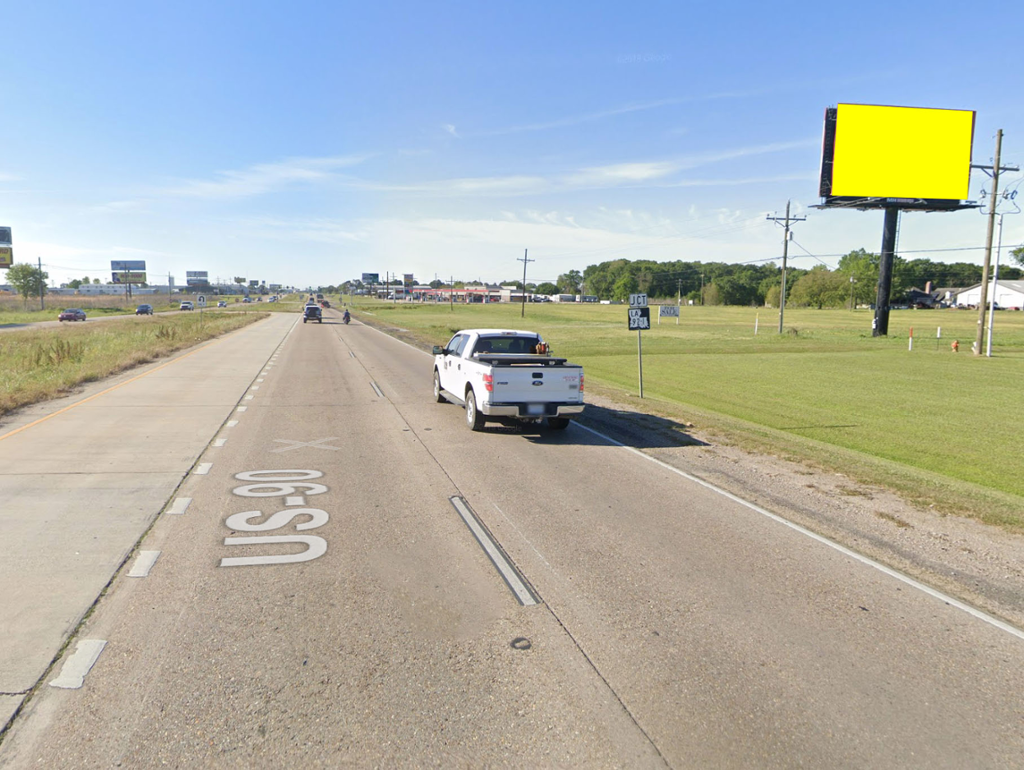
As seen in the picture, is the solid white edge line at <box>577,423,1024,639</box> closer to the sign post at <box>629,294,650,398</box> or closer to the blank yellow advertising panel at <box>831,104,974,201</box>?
the sign post at <box>629,294,650,398</box>

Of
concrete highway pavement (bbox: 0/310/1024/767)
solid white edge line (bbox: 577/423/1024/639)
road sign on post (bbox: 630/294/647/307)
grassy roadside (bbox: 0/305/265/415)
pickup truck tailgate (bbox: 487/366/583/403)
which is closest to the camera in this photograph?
concrete highway pavement (bbox: 0/310/1024/767)

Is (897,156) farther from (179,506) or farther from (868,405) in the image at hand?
(179,506)

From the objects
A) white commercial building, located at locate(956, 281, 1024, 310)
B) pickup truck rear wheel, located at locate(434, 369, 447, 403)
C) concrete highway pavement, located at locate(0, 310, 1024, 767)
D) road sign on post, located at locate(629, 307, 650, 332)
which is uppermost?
white commercial building, located at locate(956, 281, 1024, 310)

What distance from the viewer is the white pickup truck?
12.2m

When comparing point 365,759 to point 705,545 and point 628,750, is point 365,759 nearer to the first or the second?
point 628,750

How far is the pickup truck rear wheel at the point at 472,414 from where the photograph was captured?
13.1m

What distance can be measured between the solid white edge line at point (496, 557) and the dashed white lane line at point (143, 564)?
2974 mm

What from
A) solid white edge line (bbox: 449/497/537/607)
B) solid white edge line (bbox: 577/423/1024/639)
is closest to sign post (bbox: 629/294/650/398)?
solid white edge line (bbox: 577/423/1024/639)

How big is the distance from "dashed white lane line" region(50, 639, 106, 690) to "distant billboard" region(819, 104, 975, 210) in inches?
2103

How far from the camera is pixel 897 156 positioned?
48.4 m

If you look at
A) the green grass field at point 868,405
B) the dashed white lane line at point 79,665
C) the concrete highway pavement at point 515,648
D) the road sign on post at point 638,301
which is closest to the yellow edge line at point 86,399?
the concrete highway pavement at point 515,648

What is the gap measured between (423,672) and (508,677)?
0.54m

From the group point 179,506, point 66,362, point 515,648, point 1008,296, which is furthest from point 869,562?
point 1008,296

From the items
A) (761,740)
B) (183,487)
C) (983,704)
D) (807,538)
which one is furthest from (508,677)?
(183,487)
